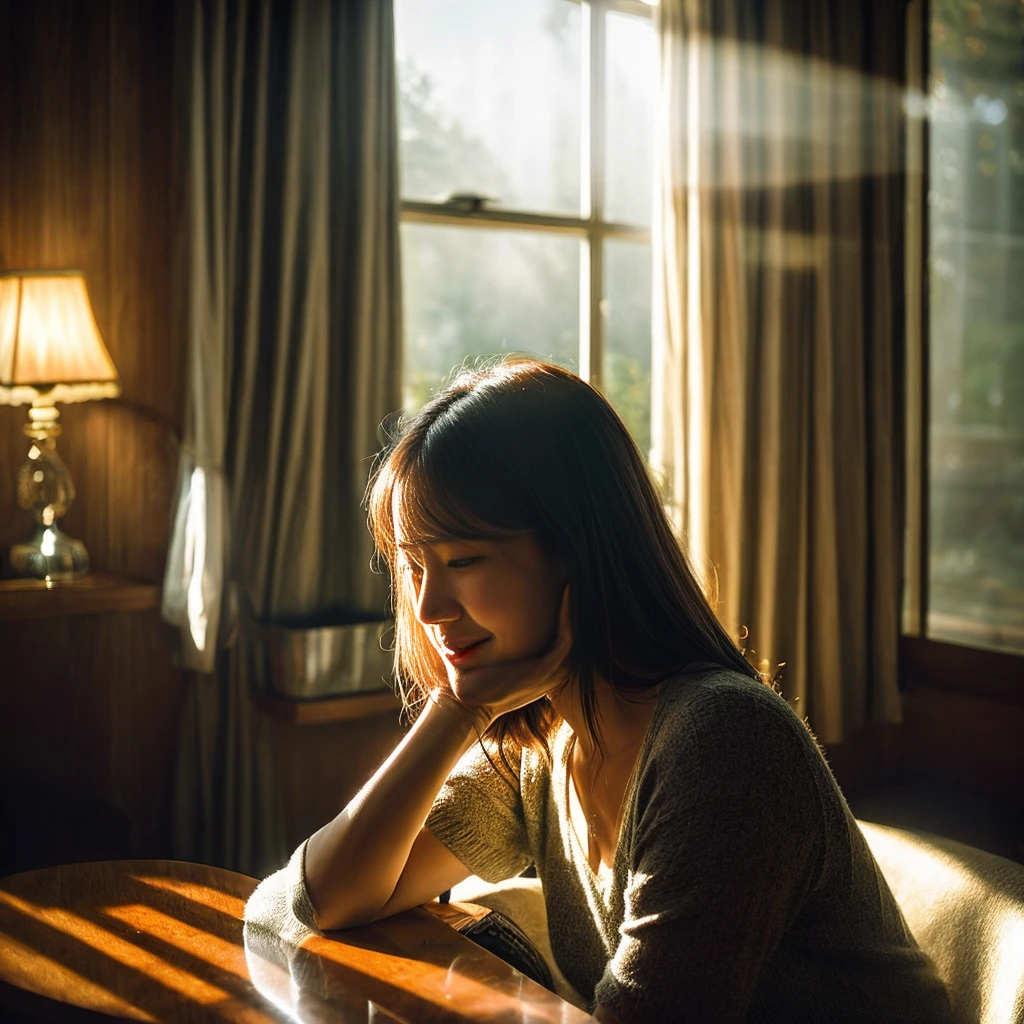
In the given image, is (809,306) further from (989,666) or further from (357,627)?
(357,627)

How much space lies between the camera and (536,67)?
3250 mm

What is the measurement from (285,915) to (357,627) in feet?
4.57

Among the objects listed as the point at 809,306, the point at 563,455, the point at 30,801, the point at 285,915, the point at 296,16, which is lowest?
the point at 30,801

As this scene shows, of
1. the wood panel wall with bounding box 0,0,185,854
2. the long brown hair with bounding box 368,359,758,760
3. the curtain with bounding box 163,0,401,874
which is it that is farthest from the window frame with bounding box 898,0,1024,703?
the long brown hair with bounding box 368,359,758,760

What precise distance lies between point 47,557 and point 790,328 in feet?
7.17

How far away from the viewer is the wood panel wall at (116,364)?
248cm

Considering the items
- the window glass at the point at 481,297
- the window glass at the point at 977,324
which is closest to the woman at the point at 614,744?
the window glass at the point at 481,297

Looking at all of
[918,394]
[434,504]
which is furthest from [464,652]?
[918,394]

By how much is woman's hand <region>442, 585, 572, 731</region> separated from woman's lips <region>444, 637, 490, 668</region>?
0.03 feet

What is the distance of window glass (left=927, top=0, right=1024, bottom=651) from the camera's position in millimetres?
3383

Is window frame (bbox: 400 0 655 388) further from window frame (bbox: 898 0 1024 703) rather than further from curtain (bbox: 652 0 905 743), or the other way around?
window frame (bbox: 898 0 1024 703)

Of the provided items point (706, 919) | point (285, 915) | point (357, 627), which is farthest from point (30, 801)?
point (706, 919)

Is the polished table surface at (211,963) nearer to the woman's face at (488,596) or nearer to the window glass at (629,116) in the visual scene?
the woman's face at (488,596)

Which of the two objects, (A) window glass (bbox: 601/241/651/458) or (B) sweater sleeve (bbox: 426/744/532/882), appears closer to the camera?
(B) sweater sleeve (bbox: 426/744/532/882)
